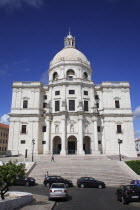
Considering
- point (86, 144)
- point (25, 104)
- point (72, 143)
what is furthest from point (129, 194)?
point (25, 104)

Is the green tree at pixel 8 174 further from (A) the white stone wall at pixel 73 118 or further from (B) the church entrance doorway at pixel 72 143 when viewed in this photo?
(B) the church entrance doorway at pixel 72 143

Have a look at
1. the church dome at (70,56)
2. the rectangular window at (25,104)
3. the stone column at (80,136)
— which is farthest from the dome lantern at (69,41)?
the stone column at (80,136)

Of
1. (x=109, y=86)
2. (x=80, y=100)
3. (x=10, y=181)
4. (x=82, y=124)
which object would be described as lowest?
(x=10, y=181)

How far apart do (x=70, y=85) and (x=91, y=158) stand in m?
20.1

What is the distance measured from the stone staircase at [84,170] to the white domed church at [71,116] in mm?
9217

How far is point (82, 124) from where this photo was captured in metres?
43.0

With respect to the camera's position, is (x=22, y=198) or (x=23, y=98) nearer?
(x=22, y=198)

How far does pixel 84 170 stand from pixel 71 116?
60.9 ft

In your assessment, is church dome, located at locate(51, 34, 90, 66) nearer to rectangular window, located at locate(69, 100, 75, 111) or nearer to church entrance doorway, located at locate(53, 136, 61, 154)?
rectangular window, located at locate(69, 100, 75, 111)

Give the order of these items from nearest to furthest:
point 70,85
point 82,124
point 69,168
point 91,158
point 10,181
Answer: point 10,181 < point 69,168 < point 91,158 < point 82,124 < point 70,85

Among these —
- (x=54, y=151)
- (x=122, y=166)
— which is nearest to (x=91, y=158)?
(x=122, y=166)

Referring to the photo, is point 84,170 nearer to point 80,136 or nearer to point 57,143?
point 80,136

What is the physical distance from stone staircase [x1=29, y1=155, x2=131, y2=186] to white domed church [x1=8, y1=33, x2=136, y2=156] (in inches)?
363

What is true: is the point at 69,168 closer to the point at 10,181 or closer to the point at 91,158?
the point at 91,158
